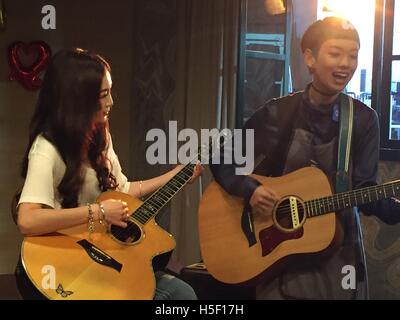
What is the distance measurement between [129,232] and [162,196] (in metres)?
0.15

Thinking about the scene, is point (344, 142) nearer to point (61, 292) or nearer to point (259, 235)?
point (259, 235)

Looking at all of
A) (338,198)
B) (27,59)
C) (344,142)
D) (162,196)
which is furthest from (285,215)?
(27,59)

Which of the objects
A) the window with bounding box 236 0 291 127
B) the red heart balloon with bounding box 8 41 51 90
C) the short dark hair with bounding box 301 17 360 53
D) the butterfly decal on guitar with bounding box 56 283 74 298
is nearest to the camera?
the butterfly decal on guitar with bounding box 56 283 74 298

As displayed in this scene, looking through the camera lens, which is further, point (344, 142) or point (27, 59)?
point (27, 59)

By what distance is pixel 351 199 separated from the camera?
5.32ft

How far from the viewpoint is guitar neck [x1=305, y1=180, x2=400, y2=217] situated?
158 cm

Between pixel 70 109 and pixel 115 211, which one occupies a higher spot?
pixel 70 109

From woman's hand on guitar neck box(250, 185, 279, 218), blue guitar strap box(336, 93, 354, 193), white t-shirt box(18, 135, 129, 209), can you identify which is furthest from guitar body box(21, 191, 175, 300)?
blue guitar strap box(336, 93, 354, 193)

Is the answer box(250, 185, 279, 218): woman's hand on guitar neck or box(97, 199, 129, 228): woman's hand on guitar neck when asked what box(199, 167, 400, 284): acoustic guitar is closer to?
box(250, 185, 279, 218): woman's hand on guitar neck

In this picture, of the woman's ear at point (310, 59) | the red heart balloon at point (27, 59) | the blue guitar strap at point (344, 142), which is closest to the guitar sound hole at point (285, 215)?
the blue guitar strap at point (344, 142)
